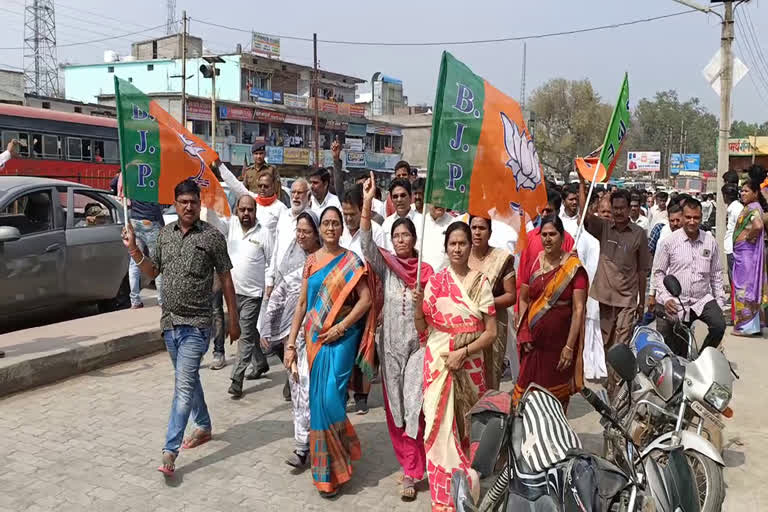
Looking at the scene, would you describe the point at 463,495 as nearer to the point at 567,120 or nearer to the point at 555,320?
the point at 555,320

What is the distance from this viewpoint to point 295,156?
141 feet

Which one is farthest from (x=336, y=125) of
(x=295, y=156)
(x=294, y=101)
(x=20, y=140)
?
(x=20, y=140)

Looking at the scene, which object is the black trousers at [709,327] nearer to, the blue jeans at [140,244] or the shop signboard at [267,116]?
the blue jeans at [140,244]

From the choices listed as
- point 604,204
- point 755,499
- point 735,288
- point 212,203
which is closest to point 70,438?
point 212,203

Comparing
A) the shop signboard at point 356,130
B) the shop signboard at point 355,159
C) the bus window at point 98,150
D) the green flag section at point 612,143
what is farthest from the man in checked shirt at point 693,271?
the shop signboard at point 356,130

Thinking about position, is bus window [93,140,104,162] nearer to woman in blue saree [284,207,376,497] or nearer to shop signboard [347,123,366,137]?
woman in blue saree [284,207,376,497]

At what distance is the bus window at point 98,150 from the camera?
70.1 feet

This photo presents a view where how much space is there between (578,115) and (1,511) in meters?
57.8

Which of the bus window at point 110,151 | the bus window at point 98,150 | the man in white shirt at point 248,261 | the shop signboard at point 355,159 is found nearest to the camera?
the man in white shirt at point 248,261

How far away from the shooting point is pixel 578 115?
→ 2274 inches

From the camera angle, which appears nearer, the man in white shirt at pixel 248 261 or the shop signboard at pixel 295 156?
the man in white shirt at pixel 248 261

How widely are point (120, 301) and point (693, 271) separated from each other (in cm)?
665

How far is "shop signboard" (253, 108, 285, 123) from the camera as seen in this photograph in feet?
135

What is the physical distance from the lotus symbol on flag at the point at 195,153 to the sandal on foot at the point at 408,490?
2890 millimetres
